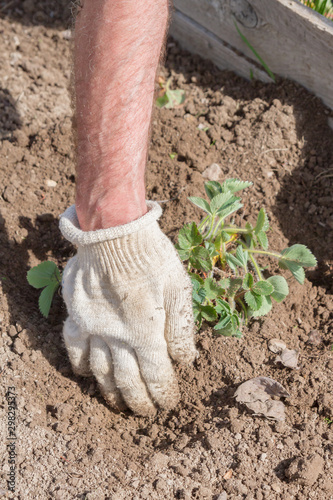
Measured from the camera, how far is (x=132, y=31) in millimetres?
1599

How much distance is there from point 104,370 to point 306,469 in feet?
2.58

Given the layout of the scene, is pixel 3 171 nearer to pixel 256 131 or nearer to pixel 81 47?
pixel 81 47

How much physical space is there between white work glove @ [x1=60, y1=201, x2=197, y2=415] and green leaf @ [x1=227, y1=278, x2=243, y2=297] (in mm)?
254

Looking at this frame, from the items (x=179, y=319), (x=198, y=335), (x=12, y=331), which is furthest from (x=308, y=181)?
(x=12, y=331)

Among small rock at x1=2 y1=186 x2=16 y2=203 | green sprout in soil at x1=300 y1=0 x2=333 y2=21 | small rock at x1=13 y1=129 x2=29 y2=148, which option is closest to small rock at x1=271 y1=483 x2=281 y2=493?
small rock at x1=2 y1=186 x2=16 y2=203

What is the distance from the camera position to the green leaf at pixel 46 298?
209cm

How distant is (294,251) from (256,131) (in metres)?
0.90

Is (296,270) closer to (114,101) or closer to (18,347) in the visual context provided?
(114,101)

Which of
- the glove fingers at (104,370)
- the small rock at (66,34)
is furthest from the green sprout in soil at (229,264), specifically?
the small rock at (66,34)

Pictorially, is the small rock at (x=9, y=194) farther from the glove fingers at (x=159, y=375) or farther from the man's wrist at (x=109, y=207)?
the glove fingers at (x=159, y=375)

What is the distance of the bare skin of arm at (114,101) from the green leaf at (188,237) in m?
0.27

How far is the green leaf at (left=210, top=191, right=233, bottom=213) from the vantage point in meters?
2.00

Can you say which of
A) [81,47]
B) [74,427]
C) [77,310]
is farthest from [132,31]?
[74,427]

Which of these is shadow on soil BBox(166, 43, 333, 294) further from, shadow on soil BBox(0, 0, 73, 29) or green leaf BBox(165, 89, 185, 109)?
shadow on soil BBox(0, 0, 73, 29)
